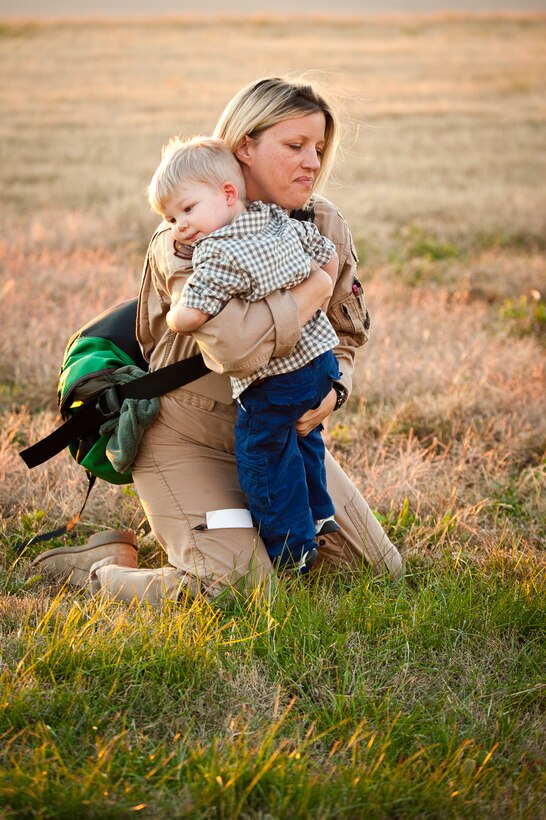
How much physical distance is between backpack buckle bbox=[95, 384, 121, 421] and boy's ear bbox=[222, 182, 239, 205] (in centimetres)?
88

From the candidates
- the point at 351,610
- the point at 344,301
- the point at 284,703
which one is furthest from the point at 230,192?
the point at 284,703

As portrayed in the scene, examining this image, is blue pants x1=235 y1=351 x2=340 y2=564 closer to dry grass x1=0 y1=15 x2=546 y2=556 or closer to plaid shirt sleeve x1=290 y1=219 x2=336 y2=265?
plaid shirt sleeve x1=290 y1=219 x2=336 y2=265

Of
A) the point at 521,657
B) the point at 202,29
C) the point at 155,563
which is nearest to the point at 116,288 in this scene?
the point at 155,563

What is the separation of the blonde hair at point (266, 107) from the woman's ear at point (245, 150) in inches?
0.5

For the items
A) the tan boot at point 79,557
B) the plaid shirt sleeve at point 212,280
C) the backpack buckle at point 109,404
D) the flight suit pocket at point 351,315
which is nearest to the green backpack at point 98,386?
the backpack buckle at point 109,404

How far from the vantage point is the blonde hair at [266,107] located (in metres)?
3.10

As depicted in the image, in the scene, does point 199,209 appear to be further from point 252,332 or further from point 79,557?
point 79,557

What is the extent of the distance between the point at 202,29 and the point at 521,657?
3493 centimetres

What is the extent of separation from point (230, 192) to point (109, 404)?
96 cm

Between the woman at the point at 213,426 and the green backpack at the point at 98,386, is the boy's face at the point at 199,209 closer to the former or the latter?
the woman at the point at 213,426

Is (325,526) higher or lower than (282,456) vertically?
lower

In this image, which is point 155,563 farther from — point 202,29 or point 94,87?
point 202,29

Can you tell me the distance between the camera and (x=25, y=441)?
454 cm

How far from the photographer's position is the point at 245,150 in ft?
10.4
